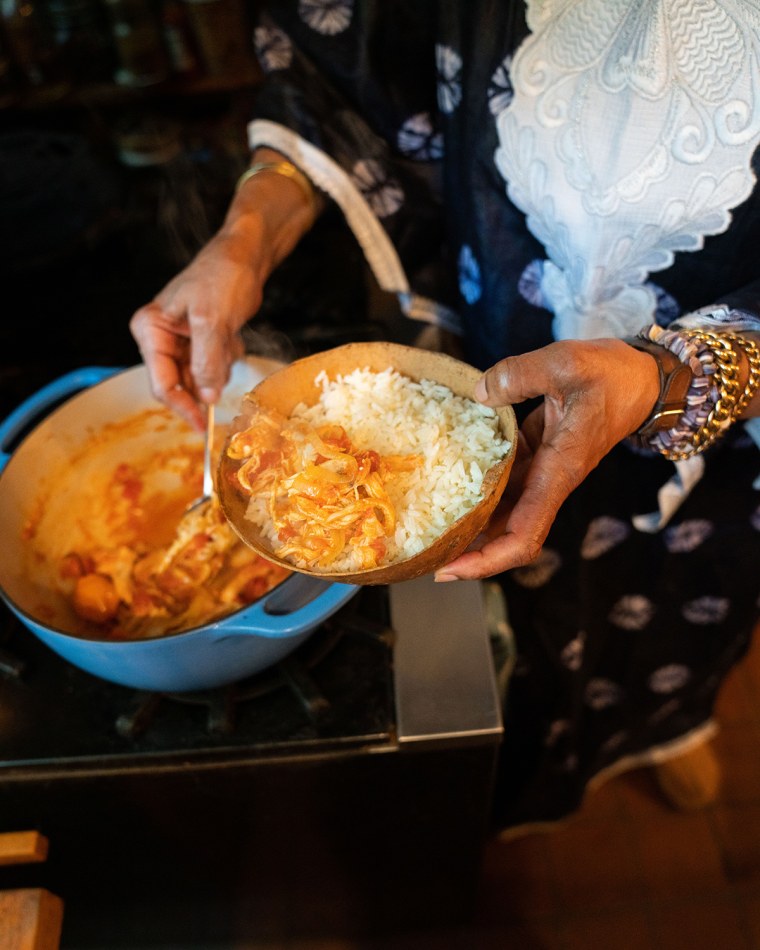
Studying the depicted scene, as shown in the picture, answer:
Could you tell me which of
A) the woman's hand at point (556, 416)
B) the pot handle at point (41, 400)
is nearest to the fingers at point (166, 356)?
the pot handle at point (41, 400)

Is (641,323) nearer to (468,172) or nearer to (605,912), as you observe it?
(468,172)

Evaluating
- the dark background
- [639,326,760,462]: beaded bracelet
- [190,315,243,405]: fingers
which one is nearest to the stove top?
[190,315,243,405]: fingers

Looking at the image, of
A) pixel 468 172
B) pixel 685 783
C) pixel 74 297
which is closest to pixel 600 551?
pixel 468 172

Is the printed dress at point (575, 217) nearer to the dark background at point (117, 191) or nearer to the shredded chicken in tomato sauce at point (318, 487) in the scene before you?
the dark background at point (117, 191)

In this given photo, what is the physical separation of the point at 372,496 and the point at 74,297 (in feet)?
4.05

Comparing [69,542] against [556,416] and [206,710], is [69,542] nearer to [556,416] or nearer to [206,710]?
[206,710]

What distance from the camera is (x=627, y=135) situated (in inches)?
35.3

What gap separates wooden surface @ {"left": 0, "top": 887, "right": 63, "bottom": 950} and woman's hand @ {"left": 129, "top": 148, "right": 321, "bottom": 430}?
2.30 feet

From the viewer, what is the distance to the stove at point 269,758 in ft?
3.43

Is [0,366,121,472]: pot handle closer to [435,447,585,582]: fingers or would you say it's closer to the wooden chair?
the wooden chair

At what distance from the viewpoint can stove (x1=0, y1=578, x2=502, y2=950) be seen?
1046mm

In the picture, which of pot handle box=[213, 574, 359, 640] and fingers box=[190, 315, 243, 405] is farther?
fingers box=[190, 315, 243, 405]

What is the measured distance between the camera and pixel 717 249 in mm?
945

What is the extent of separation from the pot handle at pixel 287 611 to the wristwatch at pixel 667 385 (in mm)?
430
